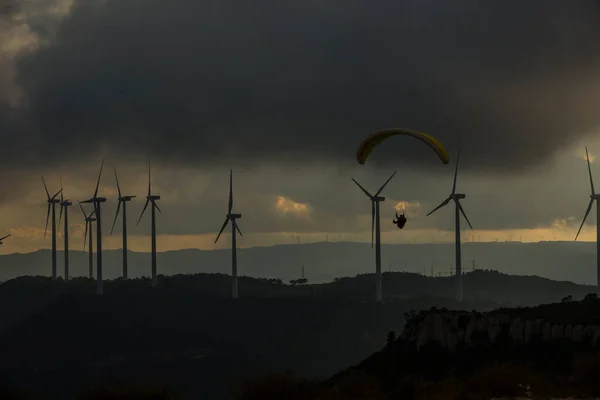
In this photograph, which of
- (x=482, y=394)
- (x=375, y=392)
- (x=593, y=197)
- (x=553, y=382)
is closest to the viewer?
(x=482, y=394)

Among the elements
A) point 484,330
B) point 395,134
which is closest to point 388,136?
point 395,134

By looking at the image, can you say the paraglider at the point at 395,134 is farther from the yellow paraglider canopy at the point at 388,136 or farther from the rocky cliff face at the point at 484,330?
the rocky cliff face at the point at 484,330

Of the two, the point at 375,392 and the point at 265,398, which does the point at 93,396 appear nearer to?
the point at 265,398

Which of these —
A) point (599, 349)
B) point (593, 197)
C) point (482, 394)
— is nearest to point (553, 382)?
point (482, 394)

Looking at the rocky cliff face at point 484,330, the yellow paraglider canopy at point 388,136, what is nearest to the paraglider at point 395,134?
the yellow paraglider canopy at point 388,136

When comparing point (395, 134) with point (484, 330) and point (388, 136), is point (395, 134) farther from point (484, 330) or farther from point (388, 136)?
point (484, 330)
